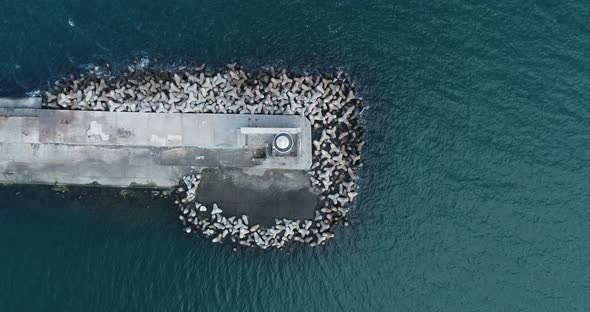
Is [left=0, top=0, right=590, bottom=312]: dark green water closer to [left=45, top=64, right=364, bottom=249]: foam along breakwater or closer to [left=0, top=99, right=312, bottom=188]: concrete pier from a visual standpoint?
[left=45, top=64, right=364, bottom=249]: foam along breakwater

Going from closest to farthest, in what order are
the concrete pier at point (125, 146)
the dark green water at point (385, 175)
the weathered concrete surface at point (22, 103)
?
the dark green water at point (385, 175) < the concrete pier at point (125, 146) < the weathered concrete surface at point (22, 103)

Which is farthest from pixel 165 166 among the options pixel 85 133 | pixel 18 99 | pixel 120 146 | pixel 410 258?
pixel 410 258

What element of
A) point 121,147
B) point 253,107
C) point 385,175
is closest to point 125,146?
point 121,147

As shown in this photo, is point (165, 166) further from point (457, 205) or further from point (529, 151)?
point (529, 151)

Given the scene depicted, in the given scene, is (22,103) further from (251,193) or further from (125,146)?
(251,193)

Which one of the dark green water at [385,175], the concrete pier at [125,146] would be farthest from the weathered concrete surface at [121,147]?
the dark green water at [385,175]

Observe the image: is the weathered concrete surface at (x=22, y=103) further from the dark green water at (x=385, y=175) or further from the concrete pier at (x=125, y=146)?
the dark green water at (x=385, y=175)
